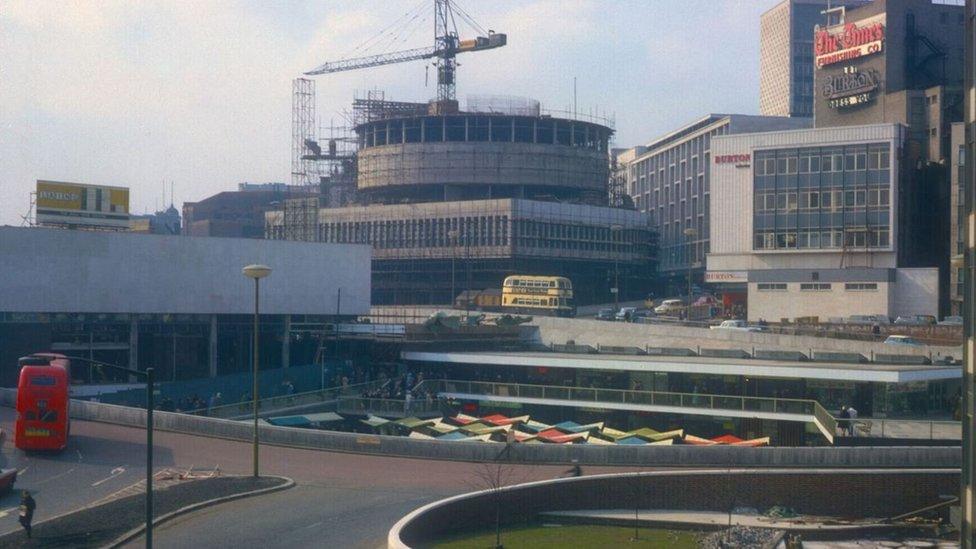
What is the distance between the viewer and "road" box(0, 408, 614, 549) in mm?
25078

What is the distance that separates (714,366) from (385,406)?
15.3m

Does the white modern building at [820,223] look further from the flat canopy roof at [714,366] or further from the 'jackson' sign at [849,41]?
the flat canopy roof at [714,366]

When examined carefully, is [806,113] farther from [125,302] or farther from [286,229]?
[125,302]

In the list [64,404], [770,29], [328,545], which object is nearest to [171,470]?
[64,404]

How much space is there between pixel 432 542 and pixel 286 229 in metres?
91.5

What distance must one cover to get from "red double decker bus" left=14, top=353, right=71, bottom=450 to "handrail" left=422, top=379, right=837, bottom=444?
21.4 metres

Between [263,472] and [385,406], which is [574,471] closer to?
[263,472]

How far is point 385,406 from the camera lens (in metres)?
47.7

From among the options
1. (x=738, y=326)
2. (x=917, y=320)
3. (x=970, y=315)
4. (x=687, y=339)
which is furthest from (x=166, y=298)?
(x=970, y=315)

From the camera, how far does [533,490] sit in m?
28.1

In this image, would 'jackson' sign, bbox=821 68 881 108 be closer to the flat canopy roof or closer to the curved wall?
the flat canopy roof

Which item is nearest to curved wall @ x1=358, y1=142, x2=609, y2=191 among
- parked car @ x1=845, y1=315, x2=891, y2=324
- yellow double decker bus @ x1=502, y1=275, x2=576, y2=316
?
yellow double decker bus @ x1=502, y1=275, x2=576, y2=316

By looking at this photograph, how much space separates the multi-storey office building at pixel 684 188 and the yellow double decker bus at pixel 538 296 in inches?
1117

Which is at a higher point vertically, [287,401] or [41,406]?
[41,406]
